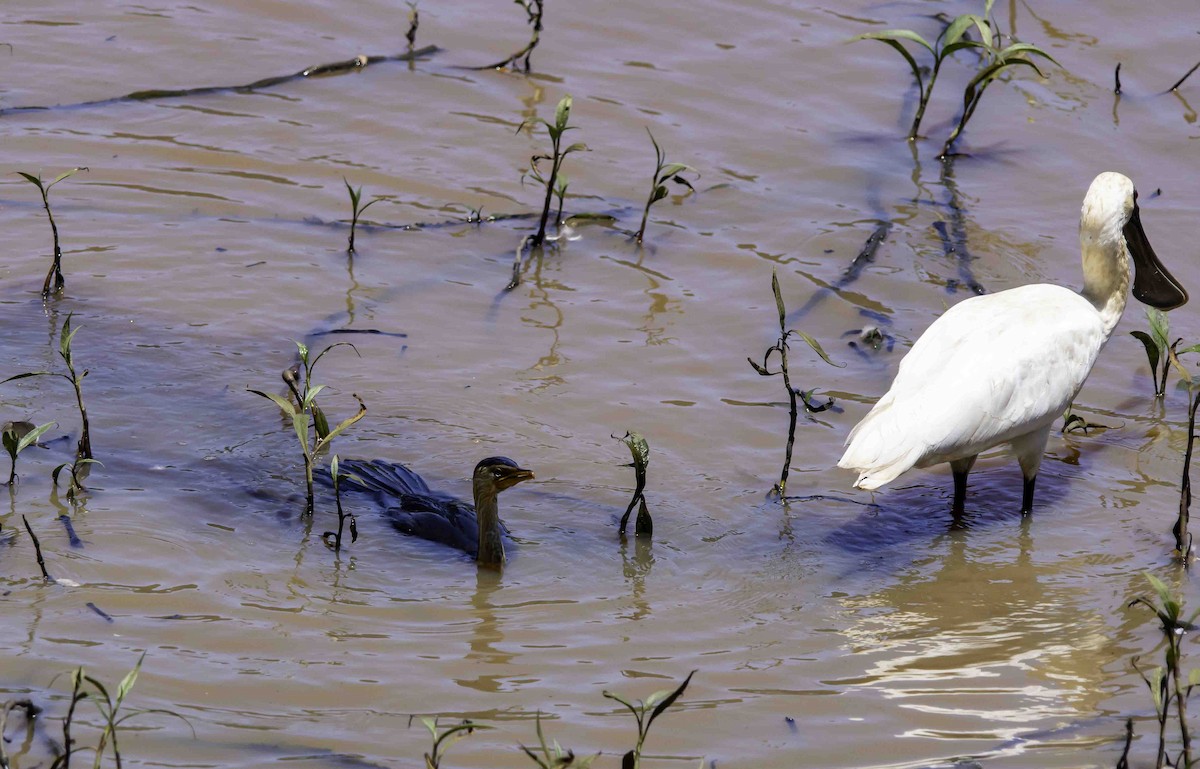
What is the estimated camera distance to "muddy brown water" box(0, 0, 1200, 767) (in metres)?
4.35

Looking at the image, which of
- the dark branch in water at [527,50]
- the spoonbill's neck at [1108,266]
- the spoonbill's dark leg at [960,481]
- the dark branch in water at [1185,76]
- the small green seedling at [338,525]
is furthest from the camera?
the dark branch in water at [1185,76]

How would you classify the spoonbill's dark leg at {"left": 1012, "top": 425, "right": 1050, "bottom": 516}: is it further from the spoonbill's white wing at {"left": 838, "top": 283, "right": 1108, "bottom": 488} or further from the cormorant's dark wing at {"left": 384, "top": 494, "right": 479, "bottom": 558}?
the cormorant's dark wing at {"left": 384, "top": 494, "right": 479, "bottom": 558}

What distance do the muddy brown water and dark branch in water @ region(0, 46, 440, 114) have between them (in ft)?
0.28

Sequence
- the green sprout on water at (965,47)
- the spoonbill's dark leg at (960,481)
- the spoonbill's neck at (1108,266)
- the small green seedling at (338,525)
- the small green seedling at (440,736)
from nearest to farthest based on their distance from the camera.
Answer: the small green seedling at (440,736) → the small green seedling at (338,525) → the spoonbill's dark leg at (960,481) → the spoonbill's neck at (1108,266) → the green sprout on water at (965,47)

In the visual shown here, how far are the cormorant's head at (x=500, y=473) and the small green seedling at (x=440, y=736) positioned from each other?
48.4 inches

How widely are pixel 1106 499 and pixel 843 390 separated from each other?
1279 mm

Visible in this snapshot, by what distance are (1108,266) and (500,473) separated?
3.16 m

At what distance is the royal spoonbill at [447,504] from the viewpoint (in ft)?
16.7

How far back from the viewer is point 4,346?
6234 mm

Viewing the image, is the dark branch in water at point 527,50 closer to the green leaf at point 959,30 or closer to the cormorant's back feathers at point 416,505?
the green leaf at point 959,30

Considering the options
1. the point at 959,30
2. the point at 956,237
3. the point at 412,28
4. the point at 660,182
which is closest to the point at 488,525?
the point at 660,182

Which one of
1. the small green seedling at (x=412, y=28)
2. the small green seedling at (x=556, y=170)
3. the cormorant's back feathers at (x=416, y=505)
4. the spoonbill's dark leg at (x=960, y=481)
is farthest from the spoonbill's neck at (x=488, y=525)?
the small green seedling at (x=412, y=28)

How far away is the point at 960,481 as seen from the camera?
6047 mm

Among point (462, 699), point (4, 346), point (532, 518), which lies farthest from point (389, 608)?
point (4, 346)
